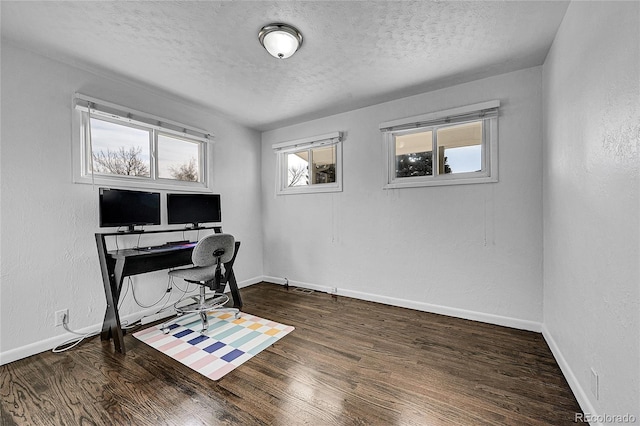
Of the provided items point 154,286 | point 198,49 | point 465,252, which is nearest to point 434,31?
point 198,49

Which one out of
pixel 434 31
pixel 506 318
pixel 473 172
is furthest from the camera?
pixel 473 172

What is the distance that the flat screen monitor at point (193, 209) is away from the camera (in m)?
2.99

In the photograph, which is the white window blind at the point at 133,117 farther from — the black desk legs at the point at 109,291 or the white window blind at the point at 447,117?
the white window blind at the point at 447,117

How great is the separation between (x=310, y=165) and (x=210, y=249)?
78.7 inches

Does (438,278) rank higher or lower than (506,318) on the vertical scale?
higher

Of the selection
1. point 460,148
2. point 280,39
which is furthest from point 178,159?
point 460,148

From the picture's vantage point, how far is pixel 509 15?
1797 mm

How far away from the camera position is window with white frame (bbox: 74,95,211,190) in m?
2.47

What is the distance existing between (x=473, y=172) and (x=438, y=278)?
1.22 metres

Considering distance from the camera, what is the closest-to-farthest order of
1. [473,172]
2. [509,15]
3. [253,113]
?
[509,15], [473,172], [253,113]

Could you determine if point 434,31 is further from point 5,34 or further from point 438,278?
point 5,34

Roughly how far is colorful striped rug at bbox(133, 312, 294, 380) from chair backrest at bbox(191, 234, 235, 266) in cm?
66

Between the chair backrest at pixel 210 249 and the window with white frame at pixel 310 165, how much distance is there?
5.14ft

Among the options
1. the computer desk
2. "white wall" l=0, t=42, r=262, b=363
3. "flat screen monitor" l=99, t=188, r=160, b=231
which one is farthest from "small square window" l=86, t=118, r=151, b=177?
the computer desk
